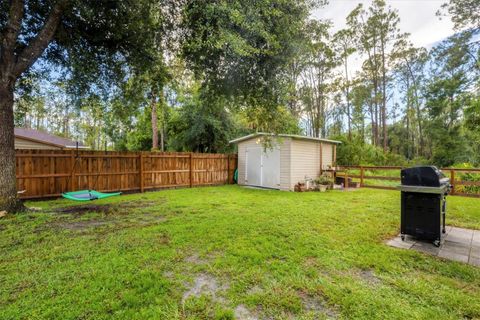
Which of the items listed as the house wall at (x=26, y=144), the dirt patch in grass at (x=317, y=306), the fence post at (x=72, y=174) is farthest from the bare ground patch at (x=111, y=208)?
the house wall at (x=26, y=144)

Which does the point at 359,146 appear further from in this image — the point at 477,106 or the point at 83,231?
the point at 83,231

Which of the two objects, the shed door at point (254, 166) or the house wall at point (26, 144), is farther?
the house wall at point (26, 144)

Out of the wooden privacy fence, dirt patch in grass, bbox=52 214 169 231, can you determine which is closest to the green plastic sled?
dirt patch in grass, bbox=52 214 169 231

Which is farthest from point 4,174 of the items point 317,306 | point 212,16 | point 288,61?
point 288,61

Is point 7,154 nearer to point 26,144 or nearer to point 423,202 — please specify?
point 423,202

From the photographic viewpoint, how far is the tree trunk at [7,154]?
426 cm

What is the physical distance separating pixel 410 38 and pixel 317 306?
21.0m

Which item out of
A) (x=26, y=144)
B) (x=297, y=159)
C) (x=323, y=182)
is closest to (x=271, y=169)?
(x=297, y=159)

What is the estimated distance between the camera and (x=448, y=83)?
43.5ft

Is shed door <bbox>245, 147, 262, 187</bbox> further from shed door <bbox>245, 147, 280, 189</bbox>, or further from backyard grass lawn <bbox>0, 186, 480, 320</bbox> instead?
backyard grass lawn <bbox>0, 186, 480, 320</bbox>

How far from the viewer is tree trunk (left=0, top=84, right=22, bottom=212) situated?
4258mm

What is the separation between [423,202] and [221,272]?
3.10 meters

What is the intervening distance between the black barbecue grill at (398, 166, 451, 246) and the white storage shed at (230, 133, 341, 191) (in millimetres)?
5023

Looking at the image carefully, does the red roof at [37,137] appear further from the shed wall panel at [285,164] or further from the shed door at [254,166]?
the shed wall panel at [285,164]
